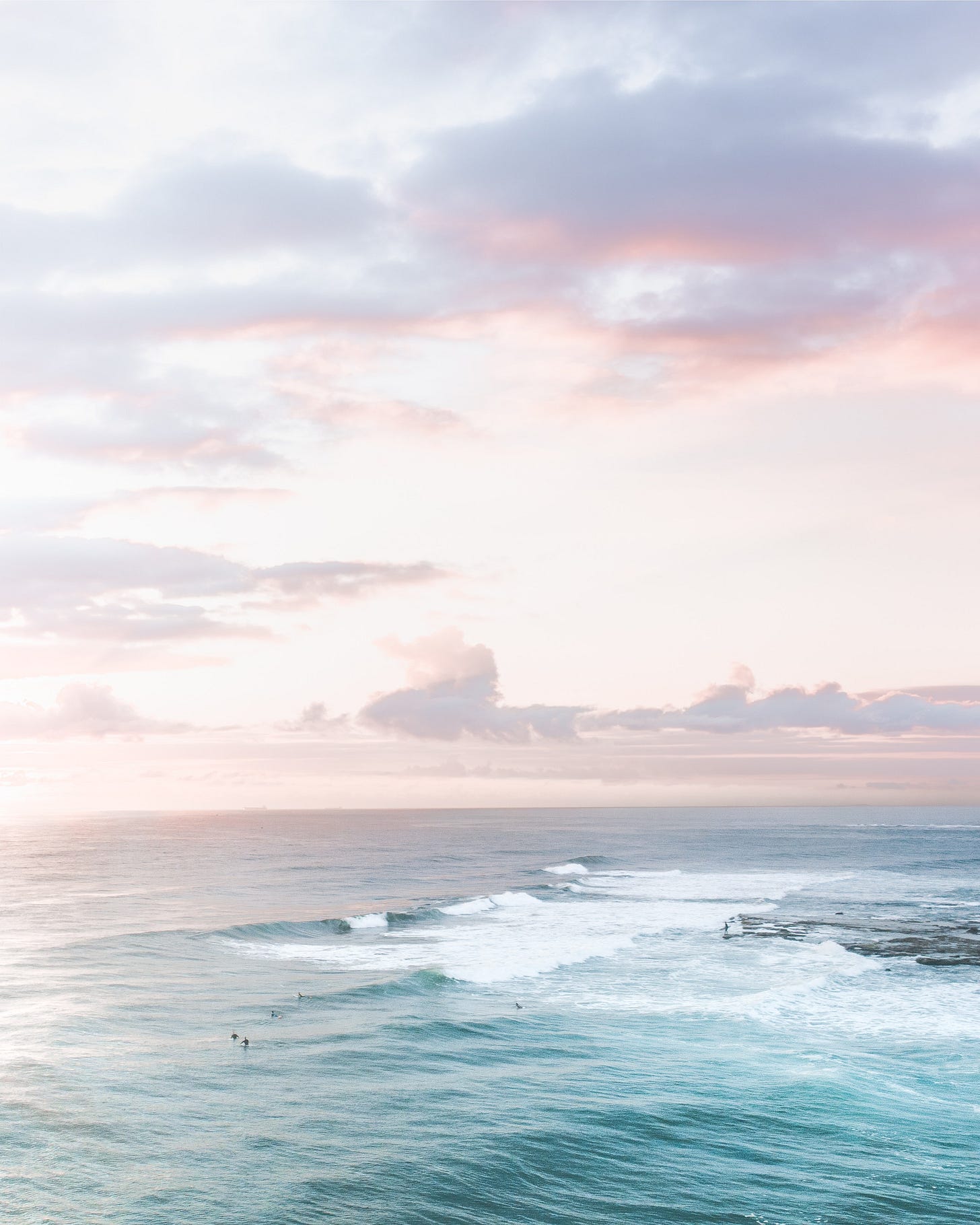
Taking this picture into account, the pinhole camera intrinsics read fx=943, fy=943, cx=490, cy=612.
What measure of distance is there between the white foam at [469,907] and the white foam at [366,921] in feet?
21.2

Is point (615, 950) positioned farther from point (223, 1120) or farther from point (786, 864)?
point (786, 864)

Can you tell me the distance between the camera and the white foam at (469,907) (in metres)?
84.7

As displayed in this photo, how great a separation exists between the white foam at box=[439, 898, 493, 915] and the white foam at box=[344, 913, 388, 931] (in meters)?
6.48

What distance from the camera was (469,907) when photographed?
88062 mm

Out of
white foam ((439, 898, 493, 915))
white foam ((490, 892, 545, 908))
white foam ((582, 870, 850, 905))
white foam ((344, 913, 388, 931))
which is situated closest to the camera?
white foam ((344, 913, 388, 931))

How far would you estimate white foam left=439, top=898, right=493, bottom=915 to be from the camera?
8469 cm

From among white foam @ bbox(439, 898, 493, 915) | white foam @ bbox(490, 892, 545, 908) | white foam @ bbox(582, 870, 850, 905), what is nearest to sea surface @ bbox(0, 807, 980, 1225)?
white foam @ bbox(439, 898, 493, 915)

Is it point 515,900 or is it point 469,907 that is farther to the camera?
point 515,900

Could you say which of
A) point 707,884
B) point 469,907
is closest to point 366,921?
point 469,907

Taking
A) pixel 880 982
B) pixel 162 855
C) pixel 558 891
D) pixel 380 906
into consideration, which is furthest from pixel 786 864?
pixel 162 855

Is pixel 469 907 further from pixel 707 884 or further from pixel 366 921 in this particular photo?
pixel 707 884

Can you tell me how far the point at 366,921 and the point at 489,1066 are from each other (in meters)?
40.9

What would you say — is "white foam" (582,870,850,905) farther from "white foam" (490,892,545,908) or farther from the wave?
the wave

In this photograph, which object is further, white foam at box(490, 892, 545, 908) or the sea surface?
white foam at box(490, 892, 545, 908)
